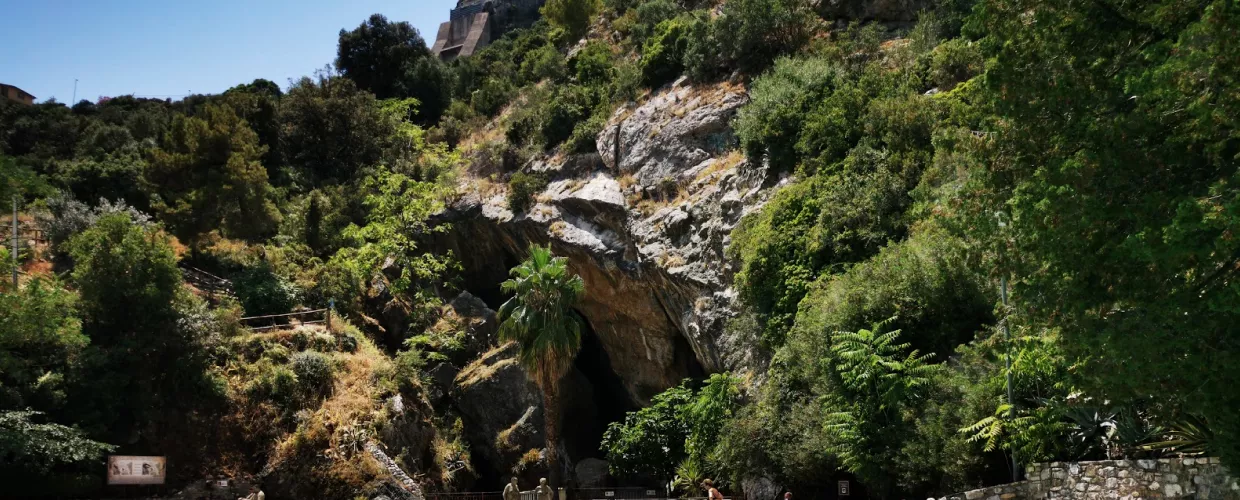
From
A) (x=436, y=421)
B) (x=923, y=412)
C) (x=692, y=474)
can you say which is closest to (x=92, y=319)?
(x=436, y=421)

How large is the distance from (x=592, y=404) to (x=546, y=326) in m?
10.2

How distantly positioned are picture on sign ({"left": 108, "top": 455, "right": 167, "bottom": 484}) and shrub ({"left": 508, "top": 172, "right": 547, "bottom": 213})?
52.3ft

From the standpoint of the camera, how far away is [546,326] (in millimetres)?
28562

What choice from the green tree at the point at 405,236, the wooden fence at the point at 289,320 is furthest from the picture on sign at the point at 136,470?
the green tree at the point at 405,236

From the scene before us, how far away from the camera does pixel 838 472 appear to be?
21984 mm

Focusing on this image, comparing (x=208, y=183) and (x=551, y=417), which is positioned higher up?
(x=208, y=183)

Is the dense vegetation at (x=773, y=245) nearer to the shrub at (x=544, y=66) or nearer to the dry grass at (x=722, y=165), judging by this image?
the shrub at (x=544, y=66)

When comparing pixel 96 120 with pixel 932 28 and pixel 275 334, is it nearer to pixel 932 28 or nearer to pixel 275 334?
pixel 275 334

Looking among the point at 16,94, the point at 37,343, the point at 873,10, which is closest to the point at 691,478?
the point at 37,343

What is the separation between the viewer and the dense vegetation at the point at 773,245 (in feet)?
40.3

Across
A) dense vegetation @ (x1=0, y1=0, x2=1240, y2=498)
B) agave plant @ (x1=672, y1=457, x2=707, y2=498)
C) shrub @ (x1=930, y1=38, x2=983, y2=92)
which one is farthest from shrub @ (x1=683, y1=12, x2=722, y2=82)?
agave plant @ (x1=672, y1=457, x2=707, y2=498)

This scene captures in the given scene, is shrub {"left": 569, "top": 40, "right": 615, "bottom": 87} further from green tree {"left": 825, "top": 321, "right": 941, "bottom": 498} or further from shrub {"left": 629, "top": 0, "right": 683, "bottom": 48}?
green tree {"left": 825, "top": 321, "right": 941, "bottom": 498}

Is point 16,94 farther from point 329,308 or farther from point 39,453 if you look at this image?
point 39,453

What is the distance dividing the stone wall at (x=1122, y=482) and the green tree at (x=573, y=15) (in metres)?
41.2
